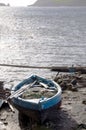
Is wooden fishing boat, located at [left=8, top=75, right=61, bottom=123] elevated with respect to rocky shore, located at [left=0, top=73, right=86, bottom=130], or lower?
elevated

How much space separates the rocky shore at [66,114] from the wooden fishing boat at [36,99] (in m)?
0.92

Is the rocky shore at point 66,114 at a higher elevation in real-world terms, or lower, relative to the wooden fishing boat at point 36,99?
lower

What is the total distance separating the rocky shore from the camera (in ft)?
80.3

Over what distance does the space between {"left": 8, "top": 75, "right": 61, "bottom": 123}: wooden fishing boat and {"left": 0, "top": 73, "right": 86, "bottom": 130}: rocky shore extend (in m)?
0.92

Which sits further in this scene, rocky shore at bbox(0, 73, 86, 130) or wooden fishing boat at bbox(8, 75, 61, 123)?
rocky shore at bbox(0, 73, 86, 130)

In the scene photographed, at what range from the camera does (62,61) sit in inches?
2000

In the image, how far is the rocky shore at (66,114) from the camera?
24484 mm

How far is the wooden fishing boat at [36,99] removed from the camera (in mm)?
23469

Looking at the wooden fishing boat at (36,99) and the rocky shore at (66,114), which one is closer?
the wooden fishing boat at (36,99)

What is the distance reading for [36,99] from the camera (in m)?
24.4

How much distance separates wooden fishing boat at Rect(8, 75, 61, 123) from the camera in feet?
77.0

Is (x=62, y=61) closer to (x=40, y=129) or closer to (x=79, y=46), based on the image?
(x=79, y=46)

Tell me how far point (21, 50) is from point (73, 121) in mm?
38476

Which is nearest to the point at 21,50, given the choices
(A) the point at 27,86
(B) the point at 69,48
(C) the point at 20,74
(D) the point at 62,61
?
(B) the point at 69,48
